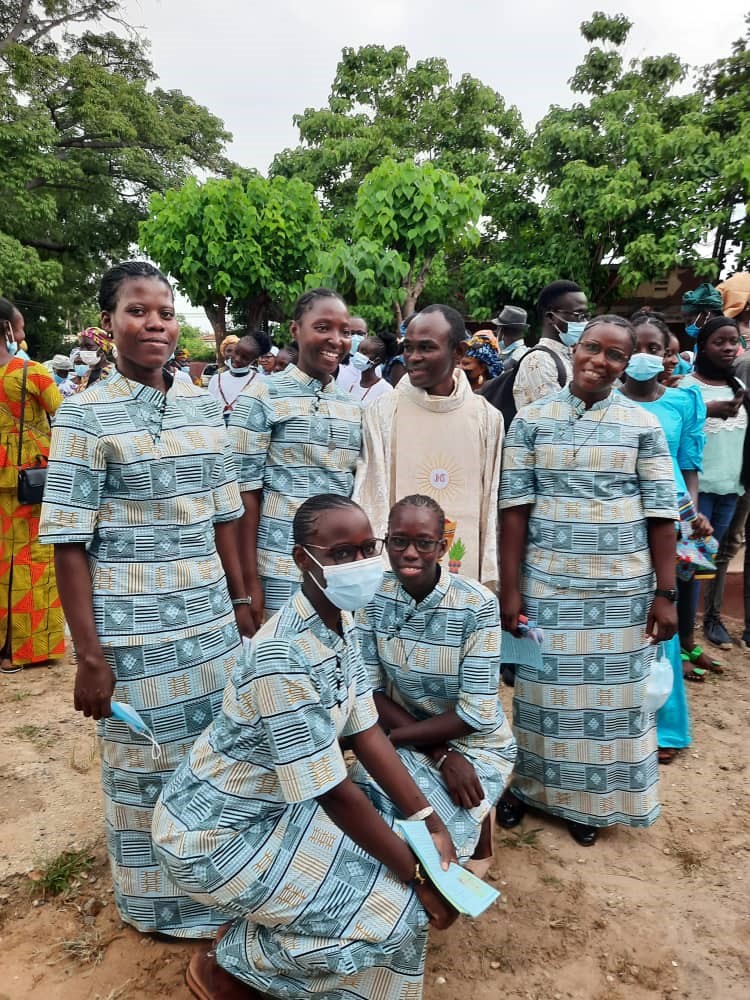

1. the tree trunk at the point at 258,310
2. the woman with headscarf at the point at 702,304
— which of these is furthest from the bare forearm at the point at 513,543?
the tree trunk at the point at 258,310

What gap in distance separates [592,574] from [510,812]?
42.1 inches

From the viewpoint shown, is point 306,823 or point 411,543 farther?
point 411,543

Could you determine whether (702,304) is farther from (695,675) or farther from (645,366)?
(695,675)

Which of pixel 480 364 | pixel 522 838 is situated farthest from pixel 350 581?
pixel 480 364

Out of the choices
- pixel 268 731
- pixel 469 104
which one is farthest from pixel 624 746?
pixel 469 104

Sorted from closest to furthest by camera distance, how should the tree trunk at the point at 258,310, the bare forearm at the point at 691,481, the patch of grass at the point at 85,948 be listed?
1. the patch of grass at the point at 85,948
2. the bare forearm at the point at 691,481
3. the tree trunk at the point at 258,310

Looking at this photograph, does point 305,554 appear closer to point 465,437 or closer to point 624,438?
point 465,437

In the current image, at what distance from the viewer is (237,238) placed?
46.0 feet

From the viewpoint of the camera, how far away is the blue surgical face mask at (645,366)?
3.23m

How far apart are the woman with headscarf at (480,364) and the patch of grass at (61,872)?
12.5ft

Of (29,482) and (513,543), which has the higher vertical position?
(29,482)

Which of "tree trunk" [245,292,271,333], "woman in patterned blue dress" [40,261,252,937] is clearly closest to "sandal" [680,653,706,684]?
"woman in patterned blue dress" [40,261,252,937]

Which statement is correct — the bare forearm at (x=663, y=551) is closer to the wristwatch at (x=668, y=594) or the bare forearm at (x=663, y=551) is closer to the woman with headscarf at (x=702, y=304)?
the wristwatch at (x=668, y=594)

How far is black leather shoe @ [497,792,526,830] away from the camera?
9.49 ft
